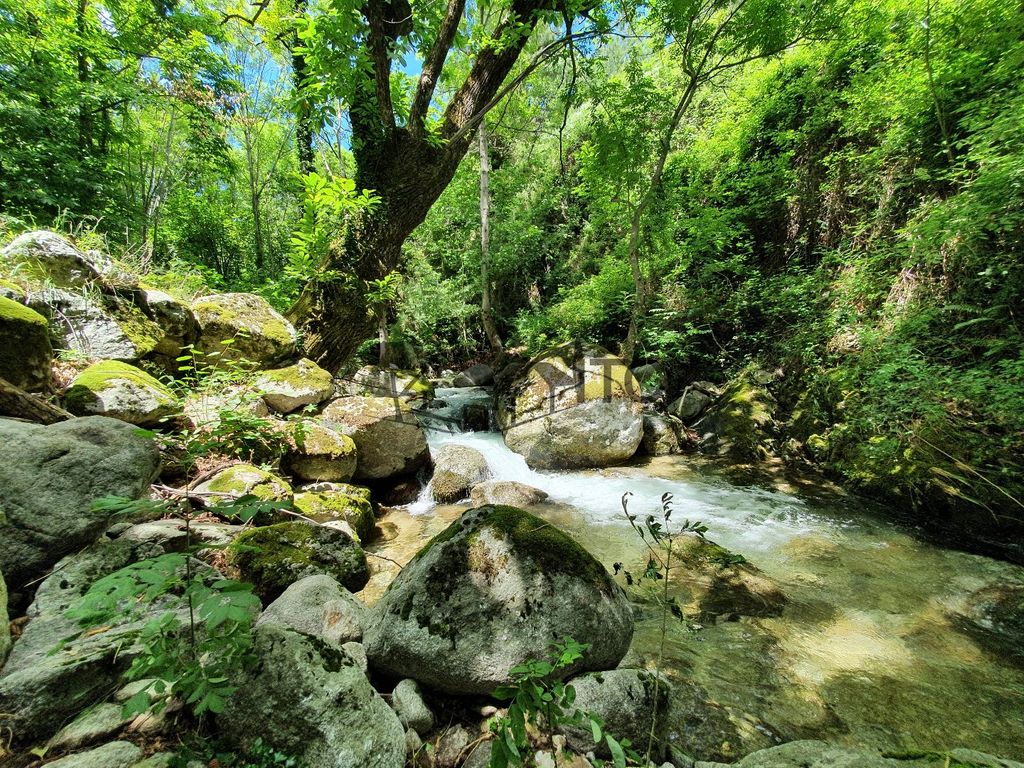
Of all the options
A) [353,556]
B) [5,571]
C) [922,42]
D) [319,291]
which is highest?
[922,42]

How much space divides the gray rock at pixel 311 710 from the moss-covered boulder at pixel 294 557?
1203 millimetres

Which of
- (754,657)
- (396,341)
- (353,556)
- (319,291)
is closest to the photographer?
(754,657)

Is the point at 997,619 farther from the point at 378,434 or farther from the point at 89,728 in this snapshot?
the point at 378,434

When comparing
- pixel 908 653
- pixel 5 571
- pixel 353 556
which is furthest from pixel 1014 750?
pixel 5 571

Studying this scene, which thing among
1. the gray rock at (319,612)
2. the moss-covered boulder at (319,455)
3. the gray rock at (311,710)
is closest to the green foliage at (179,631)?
the gray rock at (311,710)

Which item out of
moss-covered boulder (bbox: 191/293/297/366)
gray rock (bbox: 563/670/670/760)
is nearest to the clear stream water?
gray rock (bbox: 563/670/670/760)

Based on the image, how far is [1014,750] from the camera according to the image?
203 cm

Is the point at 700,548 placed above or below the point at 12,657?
below

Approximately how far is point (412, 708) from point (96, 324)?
14.8 feet

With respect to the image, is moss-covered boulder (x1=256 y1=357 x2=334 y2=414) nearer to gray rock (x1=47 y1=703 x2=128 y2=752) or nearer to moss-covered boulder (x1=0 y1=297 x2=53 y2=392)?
moss-covered boulder (x1=0 y1=297 x2=53 y2=392)

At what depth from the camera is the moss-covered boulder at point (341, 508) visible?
3955 mm

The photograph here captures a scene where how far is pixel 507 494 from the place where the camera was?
5867 mm

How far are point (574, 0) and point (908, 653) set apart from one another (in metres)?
6.00

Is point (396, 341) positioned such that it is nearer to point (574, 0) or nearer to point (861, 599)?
point (574, 0)
